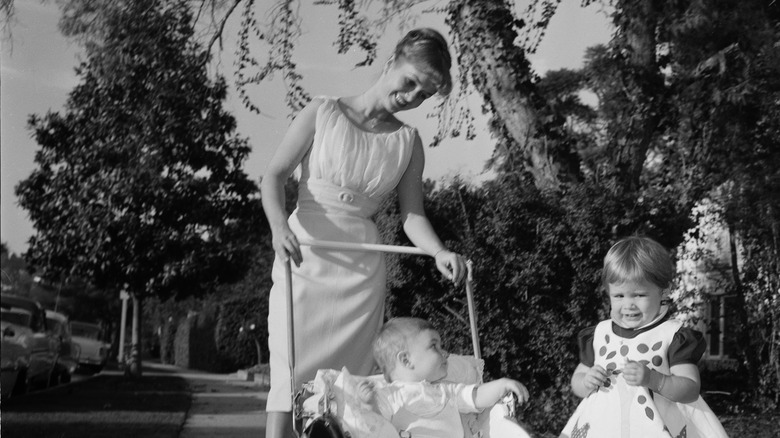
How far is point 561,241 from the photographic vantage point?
20.2 ft

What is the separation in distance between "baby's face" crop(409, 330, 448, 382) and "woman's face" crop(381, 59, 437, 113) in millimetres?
728

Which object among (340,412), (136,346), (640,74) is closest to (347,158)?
(340,412)

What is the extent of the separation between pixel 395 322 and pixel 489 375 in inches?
140

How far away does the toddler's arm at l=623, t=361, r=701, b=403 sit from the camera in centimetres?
251

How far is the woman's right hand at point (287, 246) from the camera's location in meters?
2.68

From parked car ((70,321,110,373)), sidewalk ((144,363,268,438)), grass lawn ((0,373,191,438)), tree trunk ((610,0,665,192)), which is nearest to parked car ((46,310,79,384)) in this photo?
grass lawn ((0,373,191,438))

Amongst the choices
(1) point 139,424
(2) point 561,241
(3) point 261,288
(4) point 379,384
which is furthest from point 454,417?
(3) point 261,288

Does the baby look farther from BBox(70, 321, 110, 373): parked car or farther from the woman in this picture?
BBox(70, 321, 110, 373): parked car

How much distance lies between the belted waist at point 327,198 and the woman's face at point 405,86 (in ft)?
1.01

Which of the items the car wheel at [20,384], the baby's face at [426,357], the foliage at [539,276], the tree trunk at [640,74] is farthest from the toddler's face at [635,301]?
the car wheel at [20,384]

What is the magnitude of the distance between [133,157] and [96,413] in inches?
82.8

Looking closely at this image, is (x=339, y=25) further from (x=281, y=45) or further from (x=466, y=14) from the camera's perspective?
(x=466, y=14)

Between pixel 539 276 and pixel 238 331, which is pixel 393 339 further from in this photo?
pixel 238 331

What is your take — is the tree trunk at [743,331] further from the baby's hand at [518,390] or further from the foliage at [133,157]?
the baby's hand at [518,390]
